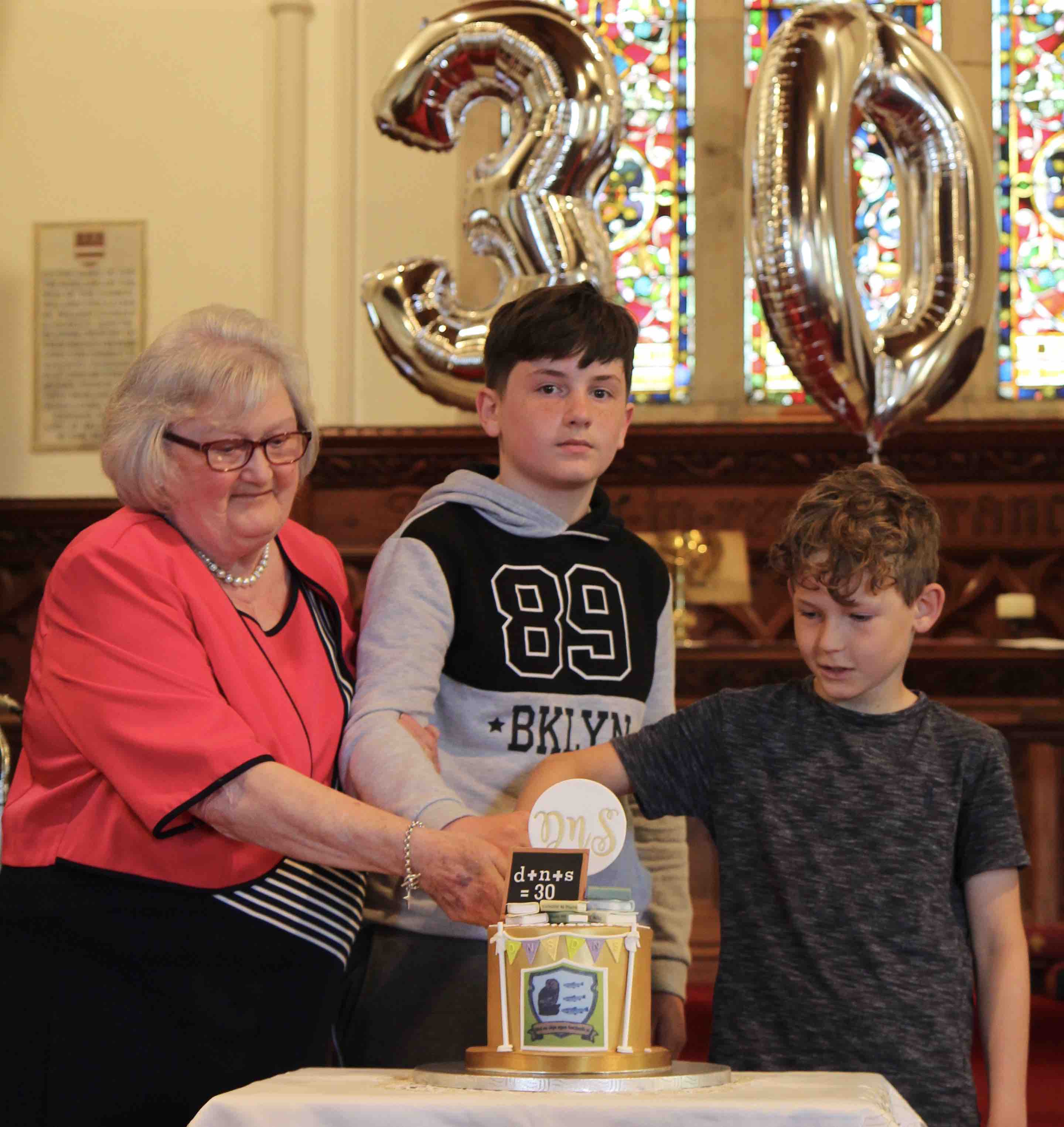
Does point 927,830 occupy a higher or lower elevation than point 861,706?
→ lower

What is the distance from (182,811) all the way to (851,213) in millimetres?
1874

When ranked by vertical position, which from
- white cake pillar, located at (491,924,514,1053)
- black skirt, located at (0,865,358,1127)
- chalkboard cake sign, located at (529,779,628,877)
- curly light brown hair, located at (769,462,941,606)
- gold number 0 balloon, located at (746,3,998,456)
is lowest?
black skirt, located at (0,865,358,1127)

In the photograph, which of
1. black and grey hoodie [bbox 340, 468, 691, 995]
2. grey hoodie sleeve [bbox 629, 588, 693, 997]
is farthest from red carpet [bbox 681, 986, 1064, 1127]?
black and grey hoodie [bbox 340, 468, 691, 995]

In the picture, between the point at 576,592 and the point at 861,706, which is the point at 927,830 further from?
the point at 576,592

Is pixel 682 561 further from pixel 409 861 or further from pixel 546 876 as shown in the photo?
pixel 546 876

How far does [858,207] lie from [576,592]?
5092mm

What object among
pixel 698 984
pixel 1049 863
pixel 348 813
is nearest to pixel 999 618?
pixel 1049 863

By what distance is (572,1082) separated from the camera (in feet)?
4.00

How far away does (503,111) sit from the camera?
6.79 metres

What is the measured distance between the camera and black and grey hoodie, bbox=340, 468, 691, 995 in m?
1.75

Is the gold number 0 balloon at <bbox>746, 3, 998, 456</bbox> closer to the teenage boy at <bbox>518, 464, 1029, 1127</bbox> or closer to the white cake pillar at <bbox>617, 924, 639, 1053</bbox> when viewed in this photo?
the teenage boy at <bbox>518, 464, 1029, 1127</bbox>

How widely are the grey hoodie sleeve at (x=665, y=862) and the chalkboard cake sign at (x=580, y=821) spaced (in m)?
0.40

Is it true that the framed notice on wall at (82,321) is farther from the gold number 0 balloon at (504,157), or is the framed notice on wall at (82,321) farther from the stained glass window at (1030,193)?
the gold number 0 balloon at (504,157)

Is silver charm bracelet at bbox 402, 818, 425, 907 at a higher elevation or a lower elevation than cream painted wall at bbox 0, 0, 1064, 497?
lower
